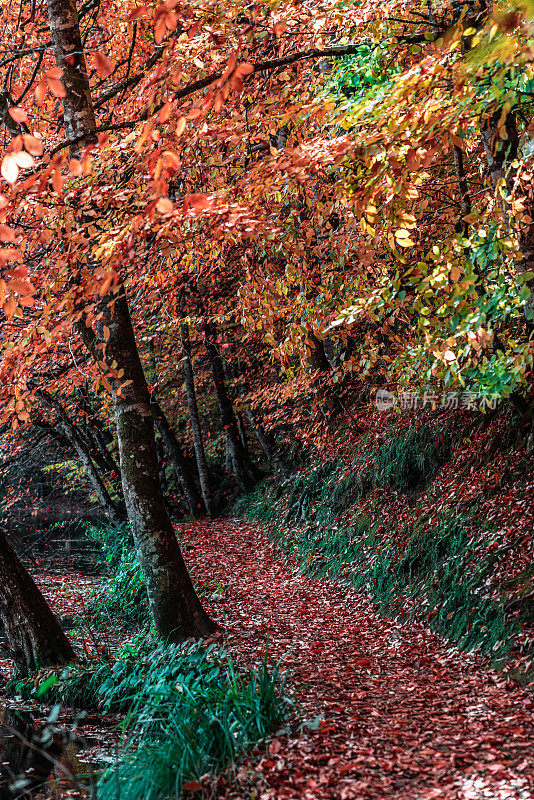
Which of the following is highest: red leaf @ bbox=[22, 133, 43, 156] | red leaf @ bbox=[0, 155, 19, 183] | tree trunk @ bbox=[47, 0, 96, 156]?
tree trunk @ bbox=[47, 0, 96, 156]

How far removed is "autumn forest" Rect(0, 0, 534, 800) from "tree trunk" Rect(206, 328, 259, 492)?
5.59m

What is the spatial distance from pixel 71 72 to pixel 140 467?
4031 mm

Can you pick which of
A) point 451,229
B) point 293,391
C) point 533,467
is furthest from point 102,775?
point 293,391

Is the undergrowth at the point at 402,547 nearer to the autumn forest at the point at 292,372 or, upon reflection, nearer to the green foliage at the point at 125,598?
the autumn forest at the point at 292,372

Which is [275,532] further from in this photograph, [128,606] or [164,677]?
[164,677]

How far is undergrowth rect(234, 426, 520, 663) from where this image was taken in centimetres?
601

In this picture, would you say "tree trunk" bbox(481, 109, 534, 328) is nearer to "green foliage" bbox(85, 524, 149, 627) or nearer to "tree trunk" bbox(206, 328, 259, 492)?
"green foliage" bbox(85, 524, 149, 627)

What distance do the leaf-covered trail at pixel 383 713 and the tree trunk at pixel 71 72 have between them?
5441 mm

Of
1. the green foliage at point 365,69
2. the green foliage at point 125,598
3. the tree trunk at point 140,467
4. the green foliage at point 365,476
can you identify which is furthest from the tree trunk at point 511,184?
the green foliage at point 125,598

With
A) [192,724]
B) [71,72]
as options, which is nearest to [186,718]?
[192,724]

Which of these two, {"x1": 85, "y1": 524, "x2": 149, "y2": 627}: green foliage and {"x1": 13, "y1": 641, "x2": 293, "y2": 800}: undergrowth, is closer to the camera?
{"x1": 13, "y1": 641, "x2": 293, "y2": 800}: undergrowth

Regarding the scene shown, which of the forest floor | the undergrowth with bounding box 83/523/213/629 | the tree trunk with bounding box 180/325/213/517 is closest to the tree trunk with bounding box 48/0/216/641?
the forest floor

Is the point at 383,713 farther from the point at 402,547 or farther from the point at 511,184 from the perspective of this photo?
the point at 511,184

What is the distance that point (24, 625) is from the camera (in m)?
7.16
